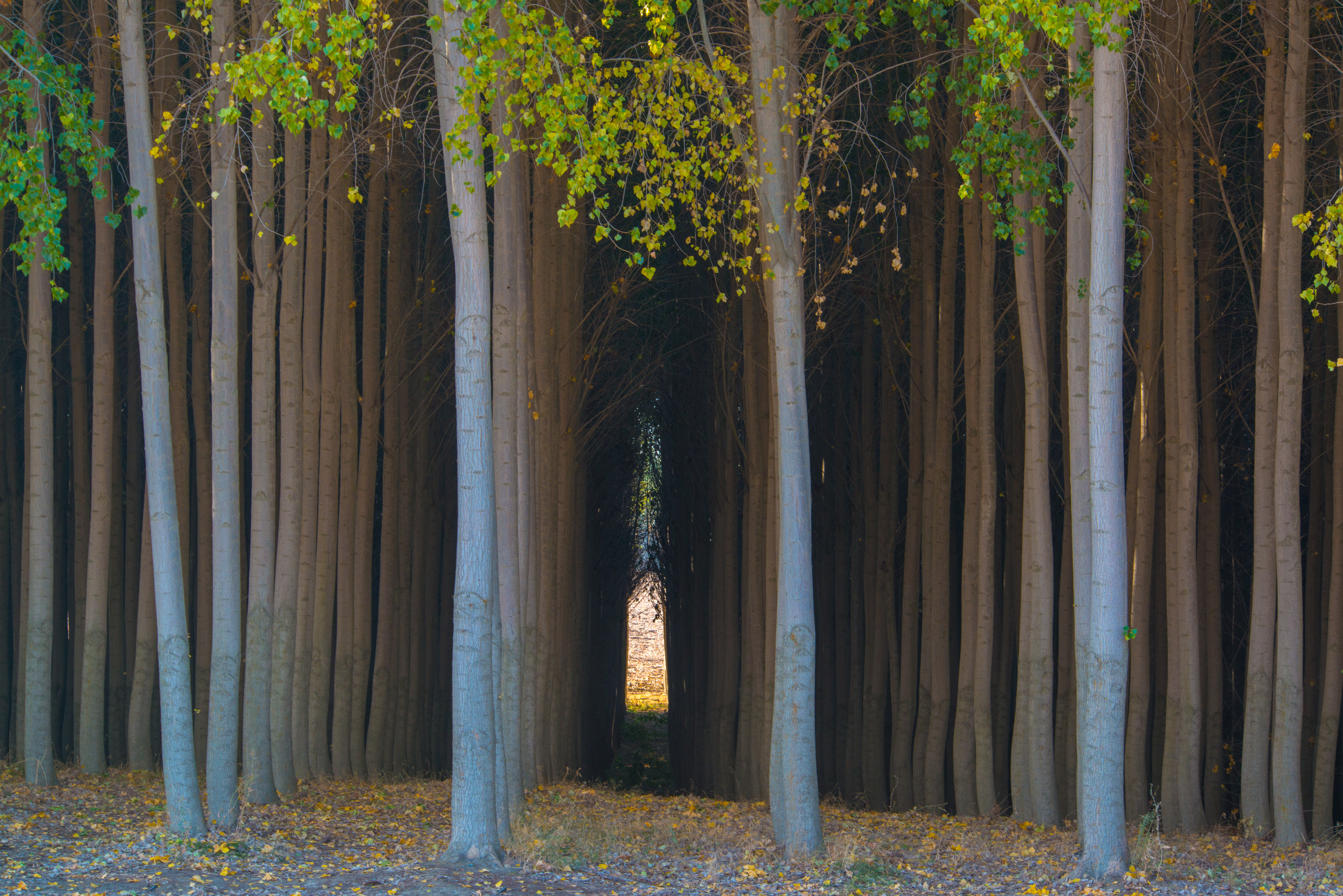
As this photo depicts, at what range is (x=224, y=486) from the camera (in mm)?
8023

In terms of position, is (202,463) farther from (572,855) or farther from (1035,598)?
(1035,598)

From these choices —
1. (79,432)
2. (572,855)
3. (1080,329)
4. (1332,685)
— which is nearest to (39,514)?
(79,432)

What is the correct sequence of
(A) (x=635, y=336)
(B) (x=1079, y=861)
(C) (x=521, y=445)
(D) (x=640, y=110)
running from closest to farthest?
1. (B) (x=1079, y=861)
2. (D) (x=640, y=110)
3. (C) (x=521, y=445)
4. (A) (x=635, y=336)

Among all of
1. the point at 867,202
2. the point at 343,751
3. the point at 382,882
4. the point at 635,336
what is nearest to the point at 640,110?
the point at 867,202

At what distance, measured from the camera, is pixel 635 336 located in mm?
16688

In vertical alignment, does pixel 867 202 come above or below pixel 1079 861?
above

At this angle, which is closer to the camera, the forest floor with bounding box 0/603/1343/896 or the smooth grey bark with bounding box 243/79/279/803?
the forest floor with bounding box 0/603/1343/896

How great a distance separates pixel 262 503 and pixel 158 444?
5.21 ft

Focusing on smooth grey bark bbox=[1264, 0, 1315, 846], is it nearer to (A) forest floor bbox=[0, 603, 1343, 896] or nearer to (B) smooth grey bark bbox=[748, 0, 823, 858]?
(A) forest floor bbox=[0, 603, 1343, 896]

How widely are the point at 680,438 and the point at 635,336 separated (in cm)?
283

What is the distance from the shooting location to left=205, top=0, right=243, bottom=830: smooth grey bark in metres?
7.99

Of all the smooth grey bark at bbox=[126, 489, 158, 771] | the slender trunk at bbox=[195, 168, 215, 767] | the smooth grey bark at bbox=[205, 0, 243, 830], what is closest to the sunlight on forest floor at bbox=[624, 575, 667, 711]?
the slender trunk at bbox=[195, 168, 215, 767]

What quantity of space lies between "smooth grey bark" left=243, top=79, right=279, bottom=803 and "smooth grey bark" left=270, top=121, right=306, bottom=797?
0.47m

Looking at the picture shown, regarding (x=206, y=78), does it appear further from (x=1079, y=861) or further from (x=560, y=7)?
(x=1079, y=861)
